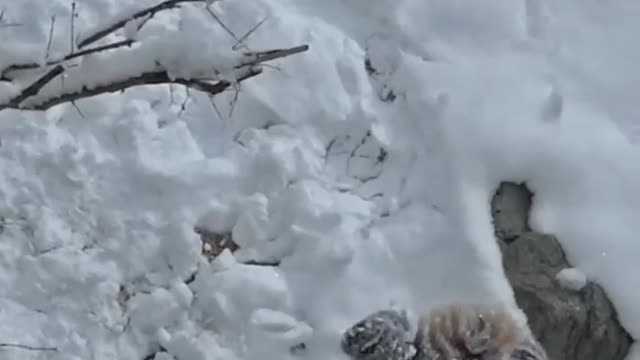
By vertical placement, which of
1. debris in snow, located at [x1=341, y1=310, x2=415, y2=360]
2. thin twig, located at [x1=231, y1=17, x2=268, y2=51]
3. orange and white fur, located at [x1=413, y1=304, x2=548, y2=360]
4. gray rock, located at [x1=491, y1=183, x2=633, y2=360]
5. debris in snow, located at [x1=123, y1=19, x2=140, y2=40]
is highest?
thin twig, located at [x1=231, y1=17, x2=268, y2=51]

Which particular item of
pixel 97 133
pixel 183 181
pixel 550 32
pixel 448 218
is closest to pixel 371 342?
pixel 448 218

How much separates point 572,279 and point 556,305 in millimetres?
130

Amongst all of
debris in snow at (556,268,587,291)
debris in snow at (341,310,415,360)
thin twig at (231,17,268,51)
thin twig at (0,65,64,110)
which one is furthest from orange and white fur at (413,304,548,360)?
thin twig at (0,65,64,110)

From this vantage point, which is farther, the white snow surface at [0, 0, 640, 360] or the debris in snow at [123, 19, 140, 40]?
the white snow surface at [0, 0, 640, 360]

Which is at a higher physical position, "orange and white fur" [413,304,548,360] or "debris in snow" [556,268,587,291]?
"debris in snow" [556,268,587,291]

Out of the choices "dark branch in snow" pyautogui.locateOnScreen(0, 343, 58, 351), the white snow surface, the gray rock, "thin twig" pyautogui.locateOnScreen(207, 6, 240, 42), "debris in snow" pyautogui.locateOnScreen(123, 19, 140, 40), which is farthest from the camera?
"thin twig" pyautogui.locateOnScreen(207, 6, 240, 42)

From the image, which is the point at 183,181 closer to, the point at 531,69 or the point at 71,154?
the point at 71,154

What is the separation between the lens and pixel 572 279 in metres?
4.60

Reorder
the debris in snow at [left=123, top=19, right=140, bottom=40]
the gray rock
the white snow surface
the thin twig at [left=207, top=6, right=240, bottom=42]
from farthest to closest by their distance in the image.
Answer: the thin twig at [left=207, top=6, right=240, bottom=42] → the gray rock → the white snow surface → the debris in snow at [left=123, top=19, right=140, bottom=40]

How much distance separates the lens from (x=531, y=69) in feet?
16.6

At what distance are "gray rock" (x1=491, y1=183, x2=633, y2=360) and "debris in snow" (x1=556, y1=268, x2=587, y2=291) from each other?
15mm

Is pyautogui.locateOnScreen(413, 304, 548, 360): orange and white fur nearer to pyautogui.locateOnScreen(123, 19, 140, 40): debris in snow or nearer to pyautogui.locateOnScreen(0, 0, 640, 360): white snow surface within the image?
pyautogui.locateOnScreen(0, 0, 640, 360): white snow surface

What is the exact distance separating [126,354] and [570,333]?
1563 mm

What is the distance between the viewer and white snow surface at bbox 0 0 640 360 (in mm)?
4324
